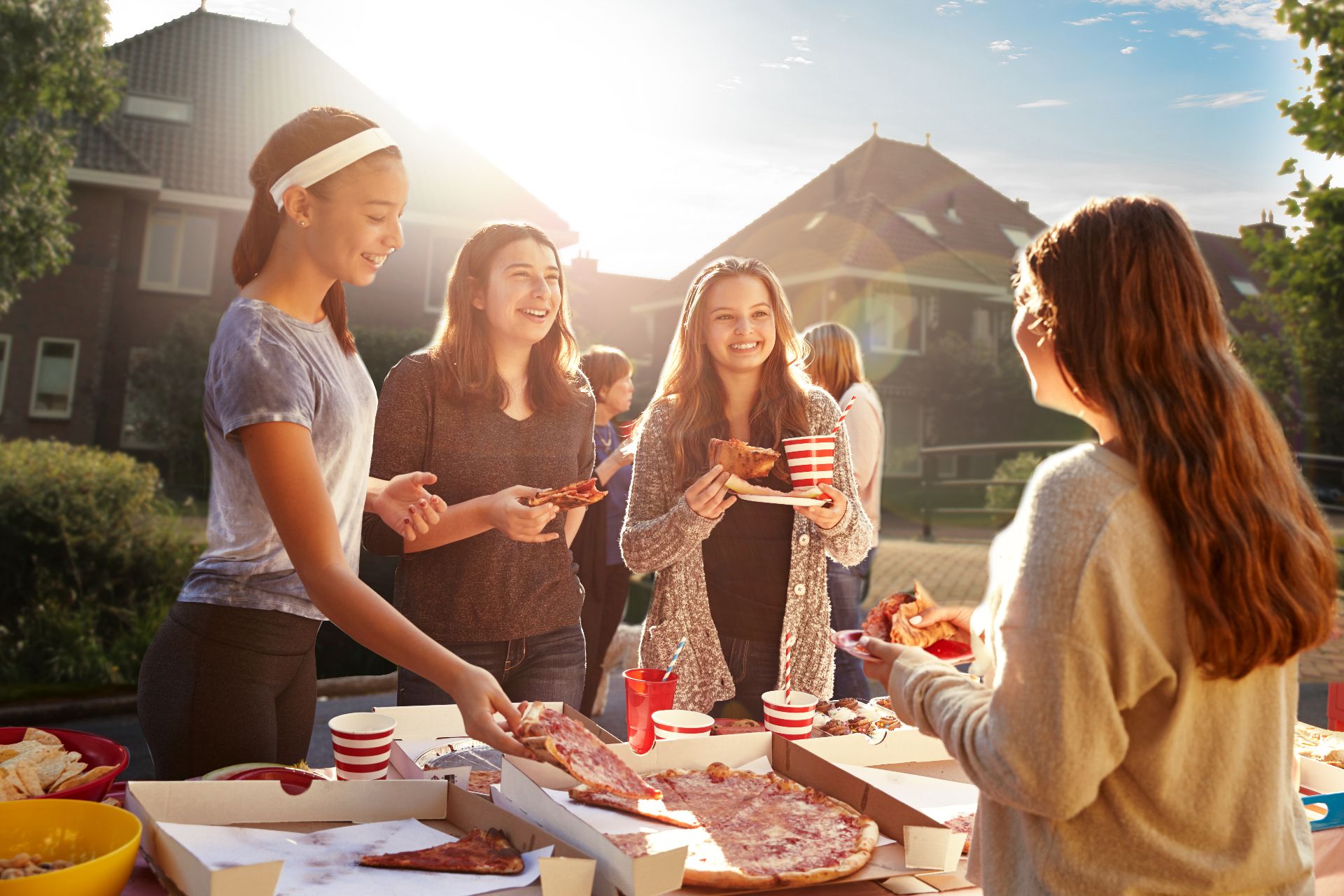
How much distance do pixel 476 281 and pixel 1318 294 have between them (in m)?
12.5

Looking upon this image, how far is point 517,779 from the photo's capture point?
180 centimetres

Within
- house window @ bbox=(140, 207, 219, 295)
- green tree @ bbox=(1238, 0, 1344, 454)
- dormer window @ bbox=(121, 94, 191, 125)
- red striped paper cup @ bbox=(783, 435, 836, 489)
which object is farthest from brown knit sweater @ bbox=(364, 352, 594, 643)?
dormer window @ bbox=(121, 94, 191, 125)

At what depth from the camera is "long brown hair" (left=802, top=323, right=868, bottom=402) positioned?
566 centimetres

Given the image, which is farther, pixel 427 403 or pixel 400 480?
pixel 427 403

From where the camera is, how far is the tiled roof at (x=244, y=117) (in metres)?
20.0

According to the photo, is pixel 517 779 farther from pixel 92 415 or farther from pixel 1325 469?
pixel 92 415

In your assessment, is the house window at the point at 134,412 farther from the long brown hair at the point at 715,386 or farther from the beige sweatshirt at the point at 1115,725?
the beige sweatshirt at the point at 1115,725

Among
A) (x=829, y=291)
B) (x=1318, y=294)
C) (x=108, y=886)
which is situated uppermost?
(x=829, y=291)

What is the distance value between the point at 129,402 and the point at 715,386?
754 inches

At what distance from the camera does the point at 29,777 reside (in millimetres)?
1755

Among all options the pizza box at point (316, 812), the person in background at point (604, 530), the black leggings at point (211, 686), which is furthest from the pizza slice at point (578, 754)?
the person in background at point (604, 530)

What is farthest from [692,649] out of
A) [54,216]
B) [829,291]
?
[829,291]

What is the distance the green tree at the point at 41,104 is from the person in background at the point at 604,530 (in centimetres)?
726

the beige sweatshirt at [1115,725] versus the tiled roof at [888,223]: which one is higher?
the tiled roof at [888,223]
